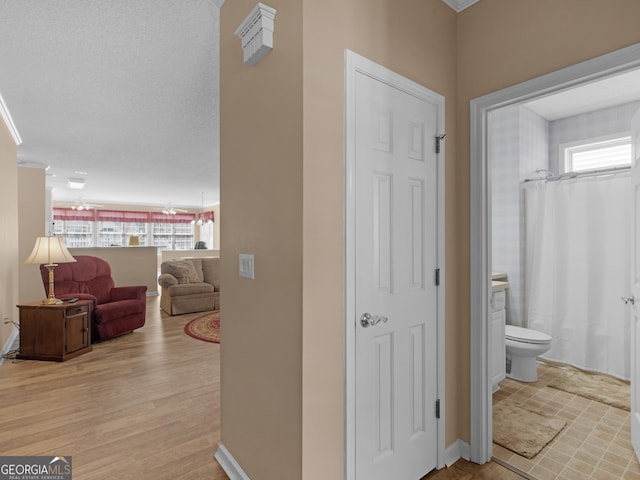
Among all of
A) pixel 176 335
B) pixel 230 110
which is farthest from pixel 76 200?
pixel 230 110

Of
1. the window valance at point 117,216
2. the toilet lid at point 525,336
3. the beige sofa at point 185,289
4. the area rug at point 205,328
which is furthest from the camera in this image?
the window valance at point 117,216

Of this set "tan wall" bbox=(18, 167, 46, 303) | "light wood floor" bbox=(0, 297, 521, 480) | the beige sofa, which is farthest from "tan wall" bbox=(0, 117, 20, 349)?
the beige sofa

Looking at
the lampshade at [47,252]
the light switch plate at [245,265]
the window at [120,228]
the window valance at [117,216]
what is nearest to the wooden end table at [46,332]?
the lampshade at [47,252]

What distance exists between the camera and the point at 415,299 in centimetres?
174

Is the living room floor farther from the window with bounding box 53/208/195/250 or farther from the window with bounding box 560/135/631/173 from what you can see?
the window with bounding box 53/208/195/250

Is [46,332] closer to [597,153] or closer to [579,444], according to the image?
[579,444]

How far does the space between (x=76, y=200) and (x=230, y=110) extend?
37.1ft

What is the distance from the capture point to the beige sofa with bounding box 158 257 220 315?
18.6 ft

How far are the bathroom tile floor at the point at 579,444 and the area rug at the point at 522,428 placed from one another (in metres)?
0.04

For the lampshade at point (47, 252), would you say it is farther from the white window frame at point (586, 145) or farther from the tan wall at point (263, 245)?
the white window frame at point (586, 145)

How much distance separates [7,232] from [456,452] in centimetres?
501

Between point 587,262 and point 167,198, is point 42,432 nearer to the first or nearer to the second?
point 587,262

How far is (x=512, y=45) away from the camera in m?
1.77

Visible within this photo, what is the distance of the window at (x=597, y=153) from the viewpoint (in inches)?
138
